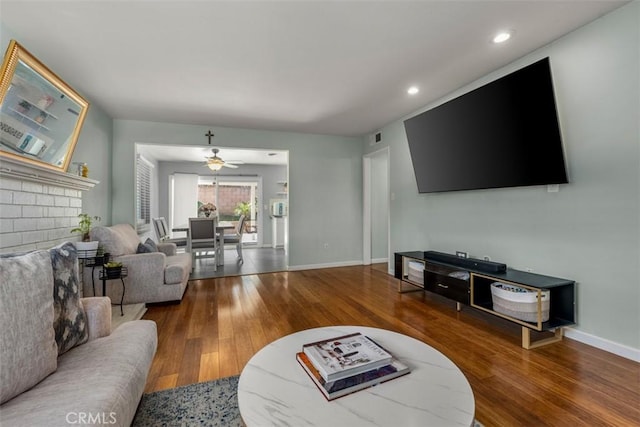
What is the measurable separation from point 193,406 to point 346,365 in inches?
38.5

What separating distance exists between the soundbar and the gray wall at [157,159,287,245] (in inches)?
215

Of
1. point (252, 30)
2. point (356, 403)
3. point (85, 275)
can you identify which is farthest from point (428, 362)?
point (85, 275)

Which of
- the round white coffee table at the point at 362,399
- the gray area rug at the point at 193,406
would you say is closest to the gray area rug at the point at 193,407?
the gray area rug at the point at 193,406

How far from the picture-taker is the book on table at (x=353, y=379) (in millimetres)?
1023

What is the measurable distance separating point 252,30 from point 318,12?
542 millimetres

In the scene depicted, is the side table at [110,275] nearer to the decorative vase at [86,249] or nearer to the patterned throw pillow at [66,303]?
the decorative vase at [86,249]

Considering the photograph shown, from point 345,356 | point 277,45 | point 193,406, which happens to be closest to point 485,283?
point 345,356

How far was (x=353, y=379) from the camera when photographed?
42.6 inches

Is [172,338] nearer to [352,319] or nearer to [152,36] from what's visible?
[352,319]

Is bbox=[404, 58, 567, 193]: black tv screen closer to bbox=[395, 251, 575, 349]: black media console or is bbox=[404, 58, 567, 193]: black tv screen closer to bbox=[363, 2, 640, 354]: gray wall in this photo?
bbox=[363, 2, 640, 354]: gray wall

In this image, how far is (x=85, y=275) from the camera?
9.98ft

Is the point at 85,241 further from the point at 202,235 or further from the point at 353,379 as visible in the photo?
the point at 353,379

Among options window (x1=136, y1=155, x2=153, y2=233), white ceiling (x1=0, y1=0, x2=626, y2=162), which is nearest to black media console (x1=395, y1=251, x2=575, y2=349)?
white ceiling (x1=0, y1=0, x2=626, y2=162)

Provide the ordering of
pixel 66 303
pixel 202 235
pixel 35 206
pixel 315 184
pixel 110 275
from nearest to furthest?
pixel 66 303 → pixel 35 206 → pixel 110 275 → pixel 202 235 → pixel 315 184
